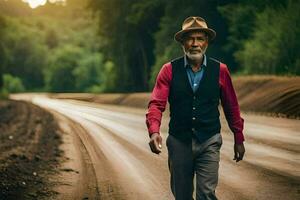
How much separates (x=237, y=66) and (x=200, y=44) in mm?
36796

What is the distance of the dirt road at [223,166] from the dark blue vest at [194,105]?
3662mm

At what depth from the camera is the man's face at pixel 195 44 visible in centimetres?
514

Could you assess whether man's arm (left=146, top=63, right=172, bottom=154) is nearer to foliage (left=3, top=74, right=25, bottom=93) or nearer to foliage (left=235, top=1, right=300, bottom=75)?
foliage (left=235, top=1, right=300, bottom=75)

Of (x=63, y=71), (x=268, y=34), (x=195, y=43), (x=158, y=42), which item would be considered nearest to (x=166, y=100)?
(x=195, y=43)

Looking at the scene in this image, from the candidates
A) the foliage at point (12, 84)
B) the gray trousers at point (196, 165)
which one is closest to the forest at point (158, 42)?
the foliage at point (12, 84)

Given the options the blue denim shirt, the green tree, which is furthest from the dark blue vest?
the green tree

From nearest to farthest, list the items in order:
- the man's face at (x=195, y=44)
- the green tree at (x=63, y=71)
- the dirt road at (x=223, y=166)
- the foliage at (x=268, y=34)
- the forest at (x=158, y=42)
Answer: the man's face at (x=195, y=44), the dirt road at (x=223, y=166), the foliage at (x=268, y=34), the forest at (x=158, y=42), the green tree at (x=63, y=71)

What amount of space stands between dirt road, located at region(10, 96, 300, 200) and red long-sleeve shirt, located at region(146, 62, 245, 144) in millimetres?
3478

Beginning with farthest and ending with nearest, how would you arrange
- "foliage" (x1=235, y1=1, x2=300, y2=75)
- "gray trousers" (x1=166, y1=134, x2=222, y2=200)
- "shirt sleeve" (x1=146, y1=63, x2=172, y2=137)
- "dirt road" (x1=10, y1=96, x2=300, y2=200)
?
"foliage" (x1=235, y1=1, x2=300, y2=75)
"dirt road" (x1=10, y1=96, x2=300, y2=200)
"gray trousers" (x1=166, y1=134, x2=222, y2=200)
"shirt sleeve" (x1=146, y1=63, x2=172, y2=137)

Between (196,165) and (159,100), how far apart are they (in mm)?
647

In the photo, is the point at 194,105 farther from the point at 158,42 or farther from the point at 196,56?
the point at 158,42

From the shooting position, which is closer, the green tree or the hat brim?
the hat brim

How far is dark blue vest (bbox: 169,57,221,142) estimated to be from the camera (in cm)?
508

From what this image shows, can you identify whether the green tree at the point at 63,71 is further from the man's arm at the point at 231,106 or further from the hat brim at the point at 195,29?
the man's arm at the point at 231,106
